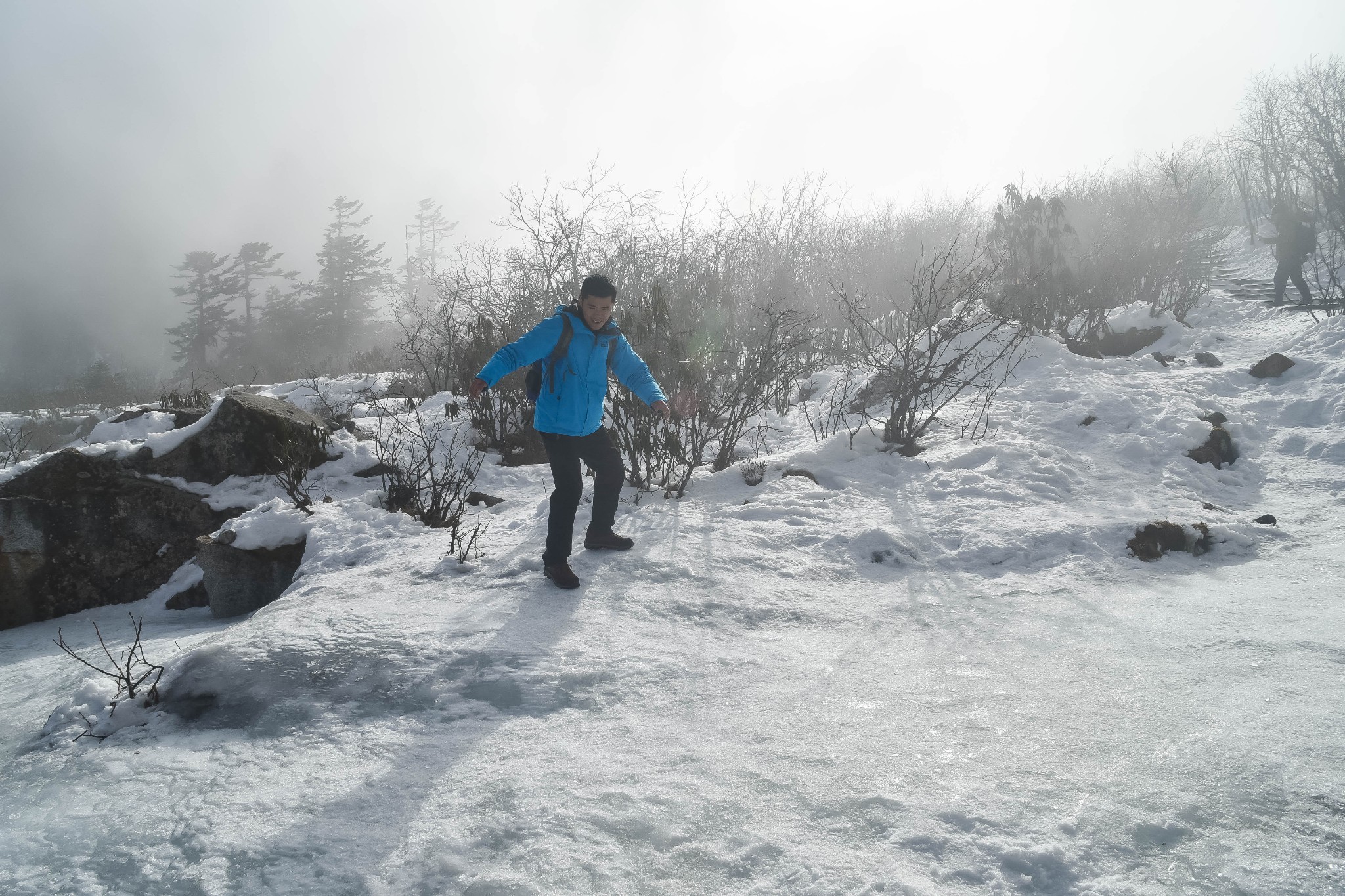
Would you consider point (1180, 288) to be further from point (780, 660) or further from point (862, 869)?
point (862, 869)

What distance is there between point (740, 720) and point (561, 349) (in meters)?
1.93

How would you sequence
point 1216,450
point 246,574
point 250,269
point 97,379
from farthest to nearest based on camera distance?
point 250,269 → point 97,379 → point 1216,450 → point 246,574

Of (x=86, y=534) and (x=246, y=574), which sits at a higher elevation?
(x=86, y=534)

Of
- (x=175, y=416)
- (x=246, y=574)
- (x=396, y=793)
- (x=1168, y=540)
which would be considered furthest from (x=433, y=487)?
(x=1168, y=540)

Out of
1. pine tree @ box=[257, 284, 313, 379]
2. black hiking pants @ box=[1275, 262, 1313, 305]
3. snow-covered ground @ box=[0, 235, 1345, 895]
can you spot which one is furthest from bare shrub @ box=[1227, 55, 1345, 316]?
pine tree @ box=[257, 284, 313, 379]

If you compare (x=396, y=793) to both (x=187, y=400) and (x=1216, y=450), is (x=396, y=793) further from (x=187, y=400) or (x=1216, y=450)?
(x=187, y=400)

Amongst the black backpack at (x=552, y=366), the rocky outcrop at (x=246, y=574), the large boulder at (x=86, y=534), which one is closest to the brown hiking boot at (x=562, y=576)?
the black backpack at (x=552, y=366)

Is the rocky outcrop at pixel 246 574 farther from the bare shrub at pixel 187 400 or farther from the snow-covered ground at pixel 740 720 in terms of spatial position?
the bare shrub at pixel 187 400

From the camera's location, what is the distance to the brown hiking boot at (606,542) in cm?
375

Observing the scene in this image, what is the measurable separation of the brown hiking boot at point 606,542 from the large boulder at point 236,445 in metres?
3.08

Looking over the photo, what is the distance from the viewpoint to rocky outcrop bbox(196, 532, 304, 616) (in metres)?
4.37

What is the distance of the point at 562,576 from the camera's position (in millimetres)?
3283

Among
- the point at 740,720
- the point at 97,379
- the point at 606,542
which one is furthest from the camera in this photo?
the point at 97,379

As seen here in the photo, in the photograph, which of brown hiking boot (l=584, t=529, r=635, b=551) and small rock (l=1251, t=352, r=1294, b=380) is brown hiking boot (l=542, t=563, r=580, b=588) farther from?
small rock (l=1251, t=352, r=1294, b=380)
